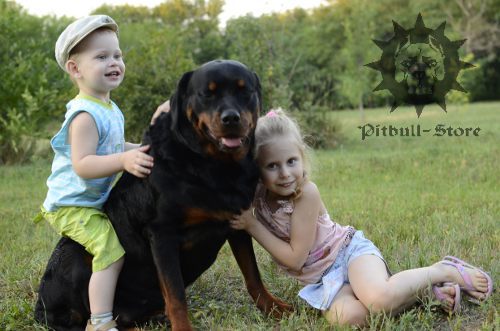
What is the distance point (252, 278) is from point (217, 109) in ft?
3.67

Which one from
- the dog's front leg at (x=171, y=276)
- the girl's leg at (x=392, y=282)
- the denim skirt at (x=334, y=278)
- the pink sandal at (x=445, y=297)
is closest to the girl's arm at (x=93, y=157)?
the dog's front leg at (x=171, y=276)

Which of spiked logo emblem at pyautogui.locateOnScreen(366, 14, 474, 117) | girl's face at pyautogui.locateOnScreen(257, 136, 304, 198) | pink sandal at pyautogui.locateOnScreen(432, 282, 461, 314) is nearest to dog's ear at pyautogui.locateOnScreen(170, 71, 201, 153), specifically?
girl's face at pyautogui.locateOnScreen(257, 136, 304, 198)

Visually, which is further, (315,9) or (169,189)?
(315,9)

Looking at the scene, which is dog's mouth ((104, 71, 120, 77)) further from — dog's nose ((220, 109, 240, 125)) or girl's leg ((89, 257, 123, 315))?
girl's leg ((89, 257, 123, 315))

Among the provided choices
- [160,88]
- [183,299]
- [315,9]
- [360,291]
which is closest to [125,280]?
[183,299]

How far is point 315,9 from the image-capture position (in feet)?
155

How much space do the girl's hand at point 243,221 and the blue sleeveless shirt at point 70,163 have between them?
78cm

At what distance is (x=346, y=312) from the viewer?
328 centimetres

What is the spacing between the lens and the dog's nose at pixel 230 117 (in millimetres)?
2863

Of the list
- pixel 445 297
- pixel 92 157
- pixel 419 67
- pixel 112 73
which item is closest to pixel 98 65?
pixel 112 73

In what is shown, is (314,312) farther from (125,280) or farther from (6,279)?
(6,279)

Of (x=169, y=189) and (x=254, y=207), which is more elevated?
(x=169, y=189)

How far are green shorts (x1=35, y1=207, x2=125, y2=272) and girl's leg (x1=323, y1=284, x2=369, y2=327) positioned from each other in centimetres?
119

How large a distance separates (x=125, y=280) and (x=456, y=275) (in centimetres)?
188
